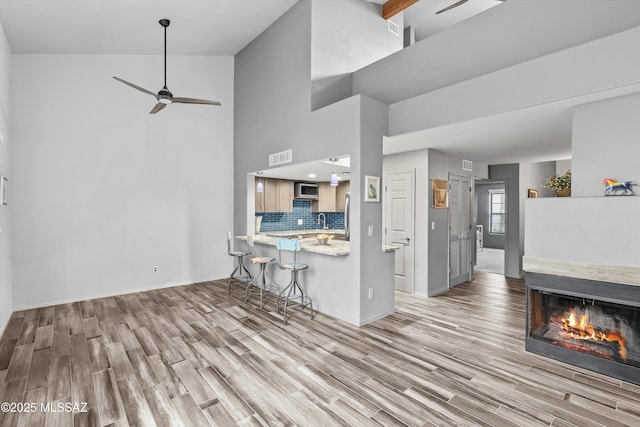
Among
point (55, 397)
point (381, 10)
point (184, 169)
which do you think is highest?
point (381, 10)

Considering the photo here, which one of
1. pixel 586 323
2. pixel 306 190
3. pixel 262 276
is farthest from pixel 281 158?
pixel 586 323

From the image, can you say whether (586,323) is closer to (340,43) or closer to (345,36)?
(340,43)

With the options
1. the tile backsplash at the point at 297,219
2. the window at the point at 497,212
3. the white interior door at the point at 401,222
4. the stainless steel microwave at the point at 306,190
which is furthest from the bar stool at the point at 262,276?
the window at the point at 497,212

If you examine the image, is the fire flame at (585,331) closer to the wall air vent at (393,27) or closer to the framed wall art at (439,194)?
the framed wall art at (439,194)

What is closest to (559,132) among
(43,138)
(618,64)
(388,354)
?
(618,64)

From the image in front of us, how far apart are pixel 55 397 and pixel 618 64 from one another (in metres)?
5.23

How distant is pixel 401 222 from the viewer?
552cm

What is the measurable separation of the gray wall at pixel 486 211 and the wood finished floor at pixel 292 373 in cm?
772

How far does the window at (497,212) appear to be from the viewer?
1112cm

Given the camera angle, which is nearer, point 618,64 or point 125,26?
point 618,64

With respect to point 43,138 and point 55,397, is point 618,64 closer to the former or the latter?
point 55,397

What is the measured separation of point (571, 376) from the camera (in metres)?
2.74

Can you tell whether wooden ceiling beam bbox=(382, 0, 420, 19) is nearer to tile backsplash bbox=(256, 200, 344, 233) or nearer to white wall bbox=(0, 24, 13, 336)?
tile backsplash bbox=(256, 200, 344, 233)

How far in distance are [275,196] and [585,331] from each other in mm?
5494
